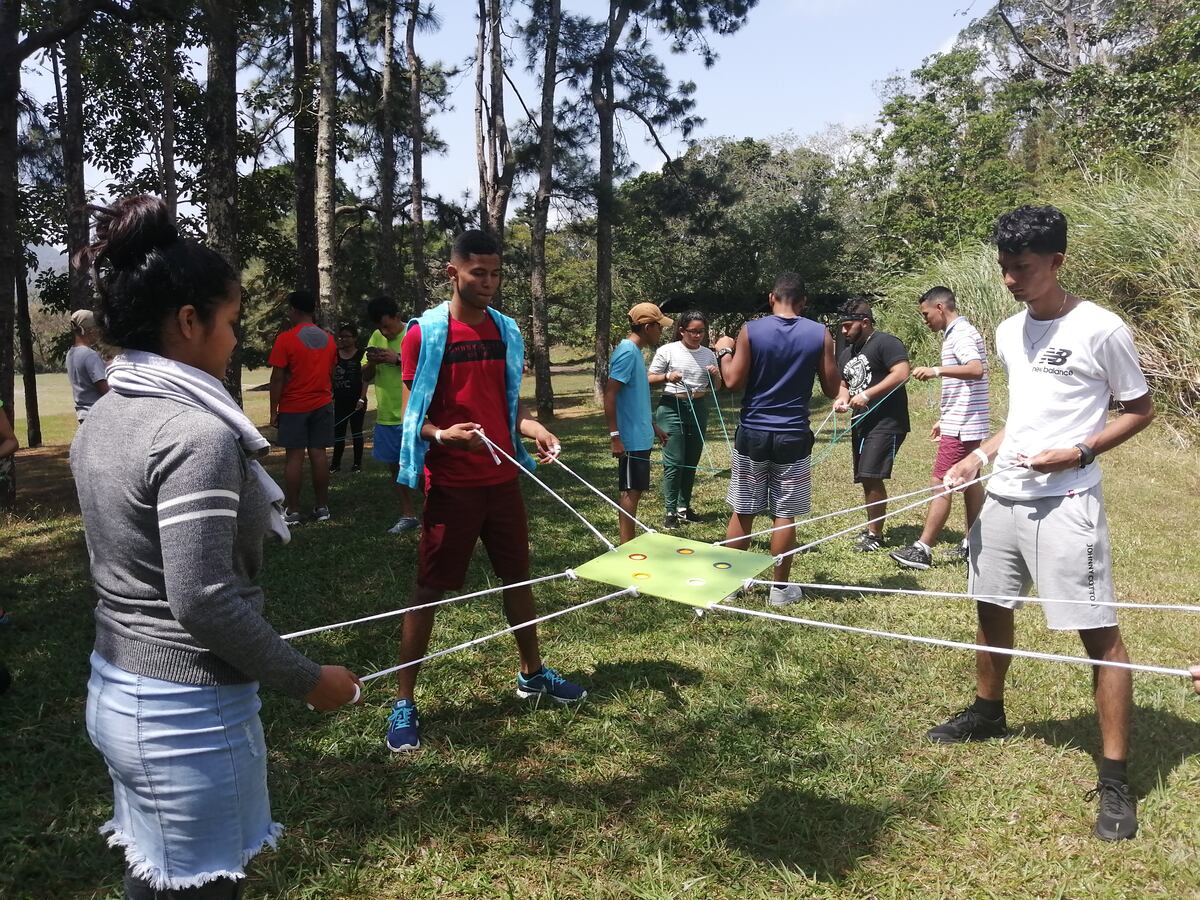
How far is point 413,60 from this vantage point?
606 inches

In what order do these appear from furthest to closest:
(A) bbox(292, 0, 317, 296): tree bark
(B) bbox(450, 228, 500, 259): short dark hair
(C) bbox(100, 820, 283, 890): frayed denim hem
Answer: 1. (A) bbox(292, 0, 317, 296): tree bark
2. (B) bbox(450, 228, 500, 259): short dark hair
3. (C) bbox(100, 820, 283, 890): frayed denim hem

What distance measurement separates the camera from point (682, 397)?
6539mm

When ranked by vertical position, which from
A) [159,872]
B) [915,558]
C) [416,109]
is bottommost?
[915,558]

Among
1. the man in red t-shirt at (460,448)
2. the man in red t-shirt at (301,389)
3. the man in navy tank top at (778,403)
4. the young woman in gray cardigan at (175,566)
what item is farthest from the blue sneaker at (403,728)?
the man in red t-shirt at (301,389)

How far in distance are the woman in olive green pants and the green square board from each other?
10.6 ft

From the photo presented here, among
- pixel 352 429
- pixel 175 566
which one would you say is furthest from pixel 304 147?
pixel 175 566

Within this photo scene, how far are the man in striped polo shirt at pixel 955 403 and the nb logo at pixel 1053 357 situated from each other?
105 inches

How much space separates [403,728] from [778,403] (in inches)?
104

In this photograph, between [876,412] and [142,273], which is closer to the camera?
[142,273]

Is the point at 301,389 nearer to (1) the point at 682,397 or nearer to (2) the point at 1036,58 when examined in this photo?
(1) the point at 682,397

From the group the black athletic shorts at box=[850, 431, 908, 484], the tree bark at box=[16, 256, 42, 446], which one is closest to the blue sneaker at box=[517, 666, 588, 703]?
the black athletic shorts at box=[850, 431, 908, 484]

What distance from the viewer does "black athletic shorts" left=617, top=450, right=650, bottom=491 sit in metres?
5.72

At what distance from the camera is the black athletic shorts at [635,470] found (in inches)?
225

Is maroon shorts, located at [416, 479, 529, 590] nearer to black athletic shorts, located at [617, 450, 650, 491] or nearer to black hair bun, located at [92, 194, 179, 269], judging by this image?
black hair bun, located at [92, 194, 179, 269]
